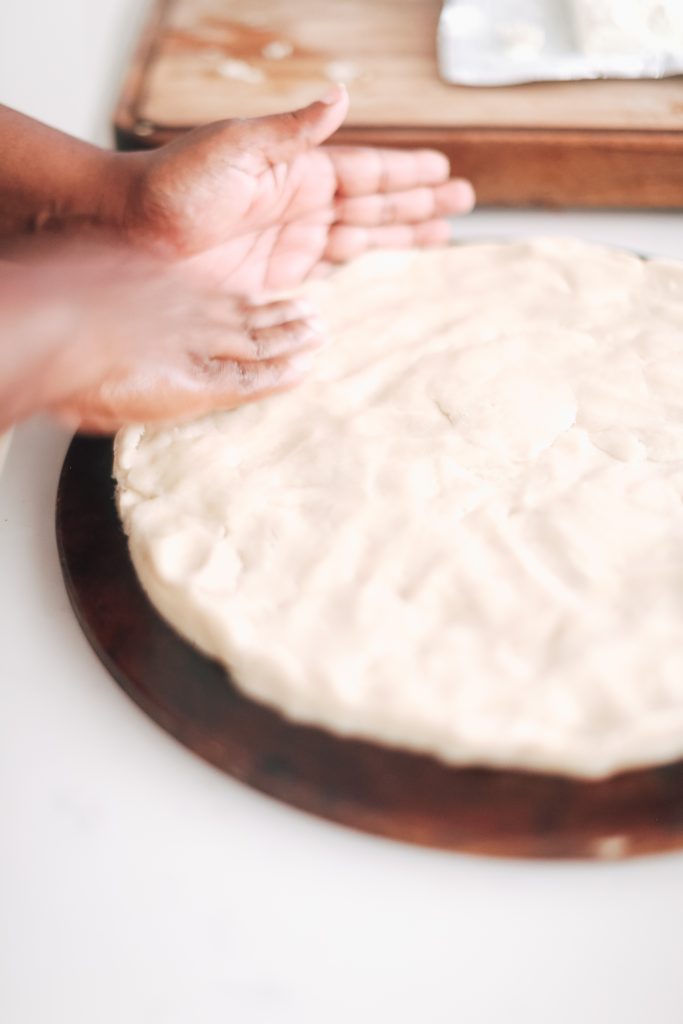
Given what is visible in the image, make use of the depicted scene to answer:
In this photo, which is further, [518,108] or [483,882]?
[518,108]

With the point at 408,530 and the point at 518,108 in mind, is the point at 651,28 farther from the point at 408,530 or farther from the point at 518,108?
the point at 408,530

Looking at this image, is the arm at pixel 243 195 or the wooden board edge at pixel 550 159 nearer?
the arm at pixel 243 195

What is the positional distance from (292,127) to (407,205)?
264 millimetres

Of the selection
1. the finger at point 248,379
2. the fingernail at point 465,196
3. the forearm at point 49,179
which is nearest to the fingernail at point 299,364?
the finger at point 248,379

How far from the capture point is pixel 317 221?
4.58ft

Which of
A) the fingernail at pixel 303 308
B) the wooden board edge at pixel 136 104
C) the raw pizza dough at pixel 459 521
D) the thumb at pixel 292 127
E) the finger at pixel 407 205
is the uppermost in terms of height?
the thumb at pixel 292 127

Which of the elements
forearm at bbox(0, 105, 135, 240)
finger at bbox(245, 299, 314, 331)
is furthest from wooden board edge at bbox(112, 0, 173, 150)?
finger at bbox(245, 299, 314, 331)

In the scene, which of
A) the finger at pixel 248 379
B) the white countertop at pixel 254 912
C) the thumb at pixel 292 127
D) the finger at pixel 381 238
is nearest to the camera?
the white countertop at pixel 254 912

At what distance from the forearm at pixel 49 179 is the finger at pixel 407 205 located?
1.11 ft

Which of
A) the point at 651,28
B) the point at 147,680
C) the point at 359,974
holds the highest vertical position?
the point at 651,28

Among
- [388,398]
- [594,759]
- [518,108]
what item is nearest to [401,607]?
[594,759]

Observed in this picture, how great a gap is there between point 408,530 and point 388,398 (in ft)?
0.77

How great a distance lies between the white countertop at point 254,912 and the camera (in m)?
0.75

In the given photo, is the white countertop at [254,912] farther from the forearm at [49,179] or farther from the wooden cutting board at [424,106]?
the wooden cutting board at [424,106]
